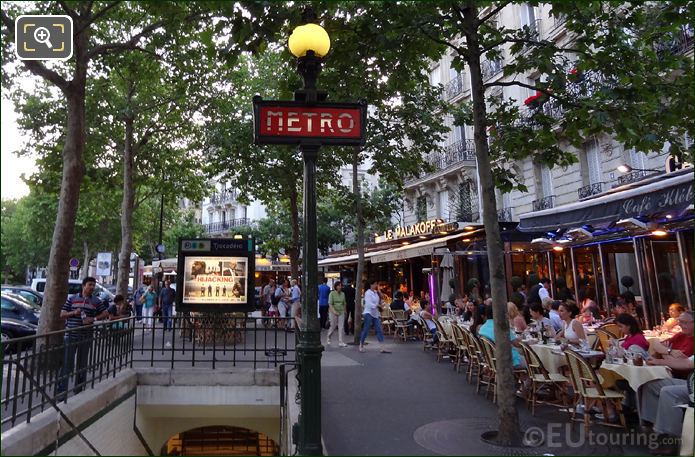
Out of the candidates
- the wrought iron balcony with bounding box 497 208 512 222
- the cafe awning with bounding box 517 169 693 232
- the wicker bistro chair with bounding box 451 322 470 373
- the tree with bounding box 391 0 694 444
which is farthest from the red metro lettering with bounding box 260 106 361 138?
the wrought iron balcony with bounding box 497 208 512 222

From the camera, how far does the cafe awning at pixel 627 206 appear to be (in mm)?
8609

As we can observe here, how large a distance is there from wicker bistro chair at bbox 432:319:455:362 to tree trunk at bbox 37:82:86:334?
804 centimetres

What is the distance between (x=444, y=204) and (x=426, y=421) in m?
19.5

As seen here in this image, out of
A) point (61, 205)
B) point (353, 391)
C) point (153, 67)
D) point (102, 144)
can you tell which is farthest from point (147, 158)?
point (353, 391)

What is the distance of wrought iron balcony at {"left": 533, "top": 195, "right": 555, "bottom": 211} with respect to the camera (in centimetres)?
1762

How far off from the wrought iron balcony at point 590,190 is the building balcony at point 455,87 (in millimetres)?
9505

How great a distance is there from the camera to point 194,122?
1961 centimetres

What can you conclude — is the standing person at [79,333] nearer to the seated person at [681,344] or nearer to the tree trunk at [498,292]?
the tree trunk at [498,292]

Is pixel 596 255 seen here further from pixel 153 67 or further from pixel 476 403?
pixel 153 67

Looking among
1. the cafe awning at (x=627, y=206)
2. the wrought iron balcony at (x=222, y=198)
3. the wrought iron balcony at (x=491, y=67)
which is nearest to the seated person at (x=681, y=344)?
the cafe awning at (x=627, y=206)

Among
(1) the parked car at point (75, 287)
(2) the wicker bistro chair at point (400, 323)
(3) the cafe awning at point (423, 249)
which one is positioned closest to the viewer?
(2) the wicker bistro chair at point (400, 323)

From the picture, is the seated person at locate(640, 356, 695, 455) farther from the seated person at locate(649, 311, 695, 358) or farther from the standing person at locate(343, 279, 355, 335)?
the standing person at locate(343, 279, 355, 335)

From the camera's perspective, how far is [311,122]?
5.11m

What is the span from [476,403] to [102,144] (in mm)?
17920
